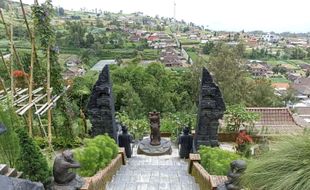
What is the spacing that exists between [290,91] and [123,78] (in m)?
18.2

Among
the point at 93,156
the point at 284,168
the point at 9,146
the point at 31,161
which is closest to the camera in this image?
the point at 284,168

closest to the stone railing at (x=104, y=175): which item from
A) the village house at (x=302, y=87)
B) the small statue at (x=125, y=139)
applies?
the small statue at (x=125, y=139)

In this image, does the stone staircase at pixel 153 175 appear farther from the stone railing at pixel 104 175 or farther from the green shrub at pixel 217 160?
the green shrub at pixel 217 160

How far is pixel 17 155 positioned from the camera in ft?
17.0

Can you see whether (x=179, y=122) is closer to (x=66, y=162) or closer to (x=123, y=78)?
(x=66, y=162)

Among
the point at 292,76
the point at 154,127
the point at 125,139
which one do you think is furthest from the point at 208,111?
the point at 292,76

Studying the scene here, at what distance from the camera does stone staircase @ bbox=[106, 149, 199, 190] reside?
6145 mm

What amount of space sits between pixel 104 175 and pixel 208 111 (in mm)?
3438

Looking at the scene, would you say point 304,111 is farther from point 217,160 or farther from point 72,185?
point 72,185

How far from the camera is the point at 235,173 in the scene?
4.46 metres

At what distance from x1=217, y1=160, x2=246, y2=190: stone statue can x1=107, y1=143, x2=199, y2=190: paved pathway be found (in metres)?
1.61

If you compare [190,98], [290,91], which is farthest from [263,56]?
[190,98]

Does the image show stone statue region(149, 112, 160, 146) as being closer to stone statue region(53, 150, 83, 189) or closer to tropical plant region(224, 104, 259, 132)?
tropical plant region(224, 104, 259, 132)

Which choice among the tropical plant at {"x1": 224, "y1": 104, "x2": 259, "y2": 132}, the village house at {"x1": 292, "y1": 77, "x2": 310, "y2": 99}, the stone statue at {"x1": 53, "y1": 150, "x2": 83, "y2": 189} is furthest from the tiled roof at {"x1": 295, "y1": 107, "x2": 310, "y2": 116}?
the stone statue at {"x1": 53, "y1": 150, "x2": 83, "y2": 189}
